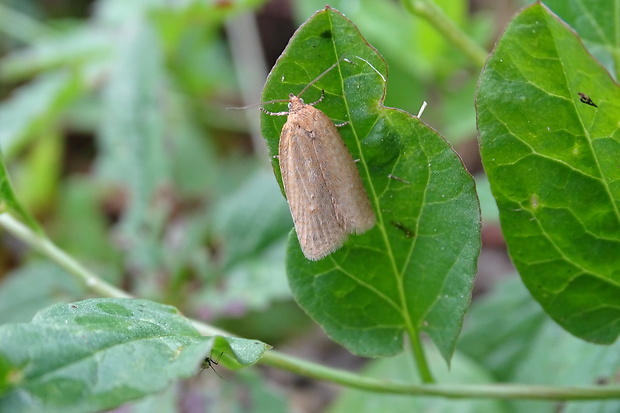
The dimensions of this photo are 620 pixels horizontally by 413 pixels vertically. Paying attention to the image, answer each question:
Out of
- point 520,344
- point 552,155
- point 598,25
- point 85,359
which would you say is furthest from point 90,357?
point 520,344

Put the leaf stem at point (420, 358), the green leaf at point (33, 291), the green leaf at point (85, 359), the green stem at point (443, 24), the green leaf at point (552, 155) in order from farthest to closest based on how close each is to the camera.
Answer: the green leaf at point (33, 291), the green stem at point (443, 24), the leaf stem at point (420, 358), the green leaf at point (552, 155), the green leaf at point (85, 359)

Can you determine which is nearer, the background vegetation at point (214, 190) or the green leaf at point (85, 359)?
the green leaf at point (85, 359)

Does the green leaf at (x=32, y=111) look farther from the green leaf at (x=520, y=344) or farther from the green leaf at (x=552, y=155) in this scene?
the green leaf at (x=552, y=155)

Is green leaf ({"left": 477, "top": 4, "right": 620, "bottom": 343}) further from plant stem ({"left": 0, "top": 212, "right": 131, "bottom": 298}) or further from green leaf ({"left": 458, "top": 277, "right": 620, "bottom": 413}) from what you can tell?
plant stem ({"left": 0, "top": 212, "right": 131, "bottom": 298})

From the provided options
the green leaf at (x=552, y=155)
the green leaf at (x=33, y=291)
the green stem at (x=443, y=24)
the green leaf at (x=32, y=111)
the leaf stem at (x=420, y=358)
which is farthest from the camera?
the green leaf at (x=32, y=111)

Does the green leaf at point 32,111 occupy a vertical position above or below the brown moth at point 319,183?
below

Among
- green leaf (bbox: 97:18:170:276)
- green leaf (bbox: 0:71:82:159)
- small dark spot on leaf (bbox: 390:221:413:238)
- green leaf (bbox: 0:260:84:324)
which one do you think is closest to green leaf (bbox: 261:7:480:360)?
small dark spot on leaf (bbox: 390:221:413:238)

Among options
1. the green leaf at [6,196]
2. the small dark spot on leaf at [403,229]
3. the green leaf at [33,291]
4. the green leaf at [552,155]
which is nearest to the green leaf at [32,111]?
the green leaf at [33,291]

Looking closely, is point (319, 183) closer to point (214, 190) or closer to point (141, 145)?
point (141, 145)
